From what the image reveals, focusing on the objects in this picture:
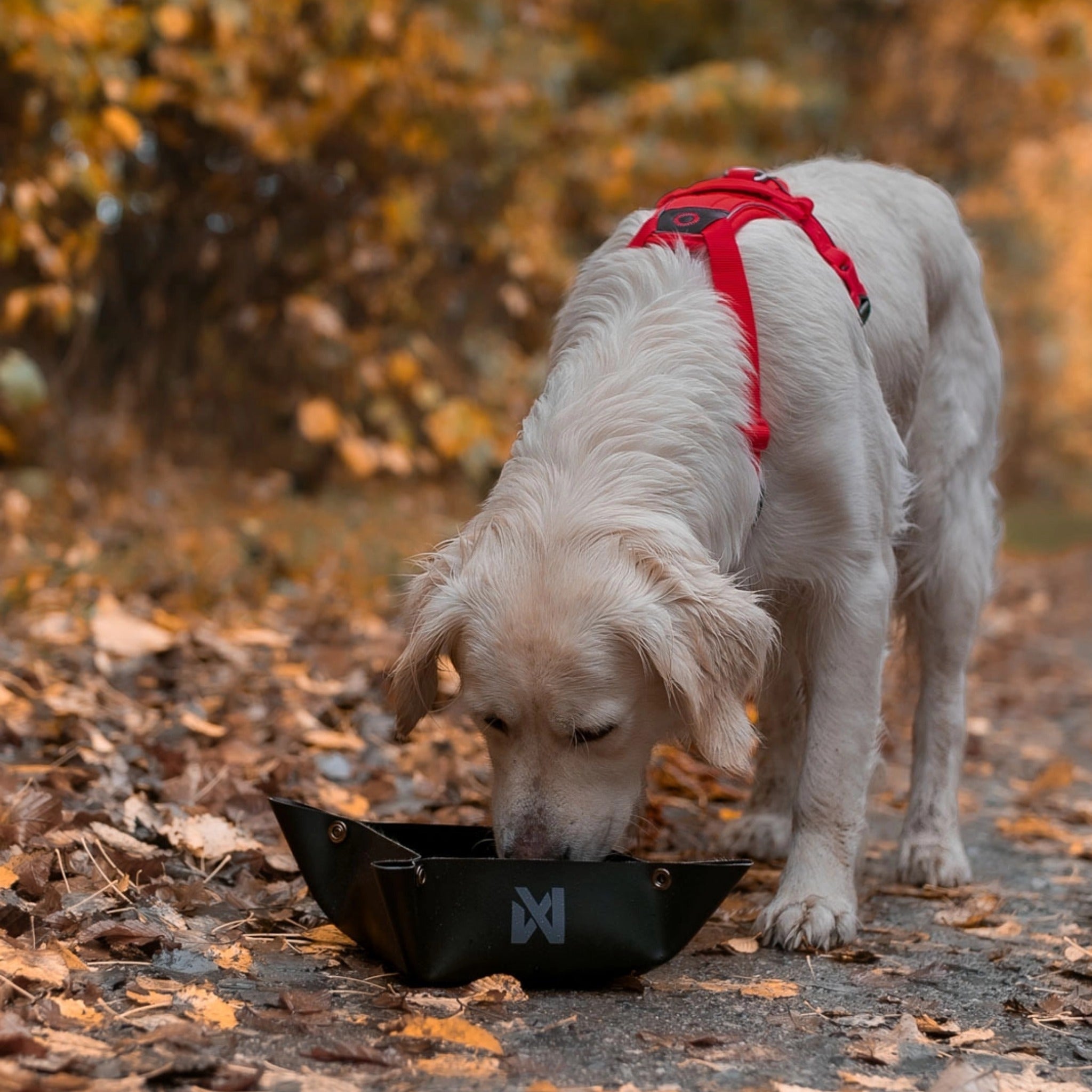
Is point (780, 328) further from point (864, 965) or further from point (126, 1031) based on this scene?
point (126, 1031)

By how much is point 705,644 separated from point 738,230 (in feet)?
3.99

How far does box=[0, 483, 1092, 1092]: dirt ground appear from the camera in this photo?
98.3 inches

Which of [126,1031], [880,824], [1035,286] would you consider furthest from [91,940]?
[1035,286]

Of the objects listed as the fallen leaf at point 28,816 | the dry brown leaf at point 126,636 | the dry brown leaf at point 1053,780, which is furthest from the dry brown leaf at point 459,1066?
the dry brown leaf at point 1053,780

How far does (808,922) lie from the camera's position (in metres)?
3.42

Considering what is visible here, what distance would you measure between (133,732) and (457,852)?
5.09ft

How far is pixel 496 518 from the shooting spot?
319 centimetres

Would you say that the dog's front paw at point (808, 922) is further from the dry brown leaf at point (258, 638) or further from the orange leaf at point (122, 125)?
the orange leaf at point (122, 125)

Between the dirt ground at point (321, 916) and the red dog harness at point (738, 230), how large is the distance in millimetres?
1329

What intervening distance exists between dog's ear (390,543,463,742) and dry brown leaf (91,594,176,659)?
2.14m

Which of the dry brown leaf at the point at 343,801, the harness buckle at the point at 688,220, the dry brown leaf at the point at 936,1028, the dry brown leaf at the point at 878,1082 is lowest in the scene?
the dry brown leaf at the point at 878,1082

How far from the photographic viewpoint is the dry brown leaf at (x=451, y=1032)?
2.53m

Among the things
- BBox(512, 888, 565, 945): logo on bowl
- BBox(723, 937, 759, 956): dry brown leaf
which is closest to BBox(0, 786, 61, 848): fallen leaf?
BBox(512, 888, 565, 945): logo on bowl

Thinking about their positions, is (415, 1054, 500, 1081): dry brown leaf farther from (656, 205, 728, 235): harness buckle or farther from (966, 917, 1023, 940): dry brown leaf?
(656, 205, 728, 235): harness buckle
